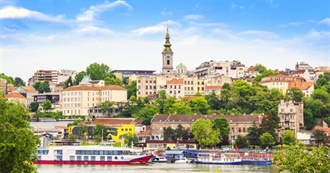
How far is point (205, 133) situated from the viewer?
56375 mm

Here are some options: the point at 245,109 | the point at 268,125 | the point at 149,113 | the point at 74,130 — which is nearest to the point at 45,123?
the point at 74,130

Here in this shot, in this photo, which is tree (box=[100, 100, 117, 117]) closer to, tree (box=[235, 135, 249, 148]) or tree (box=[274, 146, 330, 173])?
tree (box=[235, 135, 249, 148])

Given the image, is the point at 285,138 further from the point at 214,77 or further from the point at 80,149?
the point at 214,77

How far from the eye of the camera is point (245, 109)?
66.1 m

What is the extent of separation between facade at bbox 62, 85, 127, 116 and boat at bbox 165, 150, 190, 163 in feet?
75.2

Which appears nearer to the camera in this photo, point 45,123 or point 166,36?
point 45,123

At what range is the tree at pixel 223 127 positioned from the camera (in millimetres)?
57594

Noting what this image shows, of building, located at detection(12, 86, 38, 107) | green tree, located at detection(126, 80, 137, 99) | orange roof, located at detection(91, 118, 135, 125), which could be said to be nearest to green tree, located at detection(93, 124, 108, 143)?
orange roof, located at detection(91, 118, 135, 125)

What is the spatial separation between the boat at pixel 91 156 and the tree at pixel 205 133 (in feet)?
21.1

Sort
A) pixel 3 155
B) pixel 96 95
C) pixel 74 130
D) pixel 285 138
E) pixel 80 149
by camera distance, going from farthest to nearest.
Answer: pixel 96 95 < pixel 74 130 < pixel 285 138 < pixel 80 149 < pixel 3 155

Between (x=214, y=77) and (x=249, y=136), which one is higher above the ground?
(x=214, y=77)

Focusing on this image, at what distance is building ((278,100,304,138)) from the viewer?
6012cm

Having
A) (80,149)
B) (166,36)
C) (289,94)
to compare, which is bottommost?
(80,149)

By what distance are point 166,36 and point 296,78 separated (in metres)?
15.3
